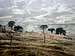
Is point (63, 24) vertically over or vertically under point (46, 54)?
over

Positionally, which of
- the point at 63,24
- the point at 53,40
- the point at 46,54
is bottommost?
the point at 46,54

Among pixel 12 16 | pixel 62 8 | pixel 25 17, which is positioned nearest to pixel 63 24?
pixel 62 8

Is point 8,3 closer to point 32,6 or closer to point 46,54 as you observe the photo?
point 32,6

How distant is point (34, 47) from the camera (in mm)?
12219

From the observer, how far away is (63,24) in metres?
14.4

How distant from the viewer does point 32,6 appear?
14211 mm

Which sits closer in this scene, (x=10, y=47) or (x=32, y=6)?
(x=10, y=47)

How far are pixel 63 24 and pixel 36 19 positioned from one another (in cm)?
220

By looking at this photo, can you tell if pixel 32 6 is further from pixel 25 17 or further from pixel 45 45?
pixel 45 45

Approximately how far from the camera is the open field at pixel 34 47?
11711 mm

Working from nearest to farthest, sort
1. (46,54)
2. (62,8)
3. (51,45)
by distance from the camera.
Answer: (46,54), (51,45), (62,8)

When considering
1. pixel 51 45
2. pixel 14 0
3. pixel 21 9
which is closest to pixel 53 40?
pixel 51 45

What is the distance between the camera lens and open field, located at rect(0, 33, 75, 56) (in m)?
11.7

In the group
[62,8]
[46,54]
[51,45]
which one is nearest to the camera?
[46,54]
